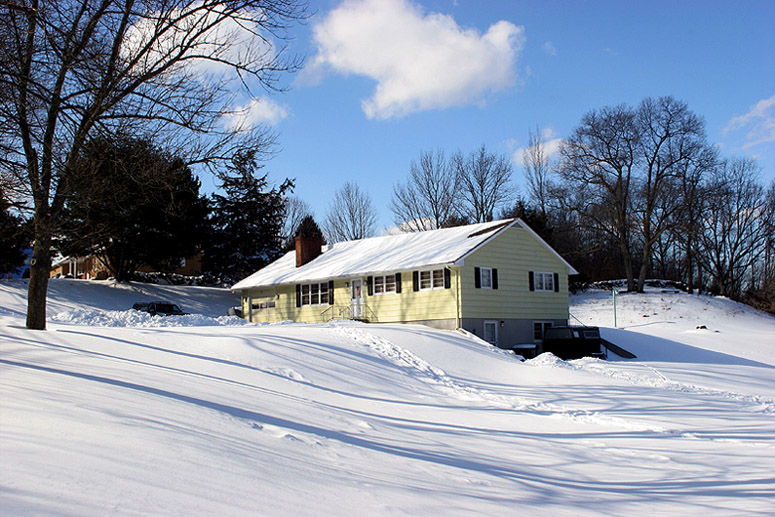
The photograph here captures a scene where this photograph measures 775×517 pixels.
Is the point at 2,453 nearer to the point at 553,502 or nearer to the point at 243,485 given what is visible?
the point at 243,485

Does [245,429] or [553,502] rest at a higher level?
[245,429]

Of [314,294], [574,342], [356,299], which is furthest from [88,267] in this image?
[574,342]

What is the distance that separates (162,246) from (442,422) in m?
34.5

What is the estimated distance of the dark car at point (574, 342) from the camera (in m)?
26.5

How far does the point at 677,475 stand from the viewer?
795 cm

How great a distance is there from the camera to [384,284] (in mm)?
29672

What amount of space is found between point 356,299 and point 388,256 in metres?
2.72

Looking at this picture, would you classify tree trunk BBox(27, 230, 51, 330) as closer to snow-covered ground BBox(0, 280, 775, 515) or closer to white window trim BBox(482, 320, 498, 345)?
snow-covered ground BBox(0, 280, 775, 515)

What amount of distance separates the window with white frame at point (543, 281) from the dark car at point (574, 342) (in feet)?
11.8

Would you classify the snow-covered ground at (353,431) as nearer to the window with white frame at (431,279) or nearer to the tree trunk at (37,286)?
the tree trunk at (37,286)

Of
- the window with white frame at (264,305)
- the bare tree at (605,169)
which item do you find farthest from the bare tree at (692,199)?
the window with white frame at (264,305)

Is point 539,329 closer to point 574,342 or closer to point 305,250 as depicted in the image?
point 574,342

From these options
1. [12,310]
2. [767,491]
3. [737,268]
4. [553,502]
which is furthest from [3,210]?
[737,268]

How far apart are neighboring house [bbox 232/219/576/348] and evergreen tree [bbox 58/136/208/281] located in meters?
8.01
